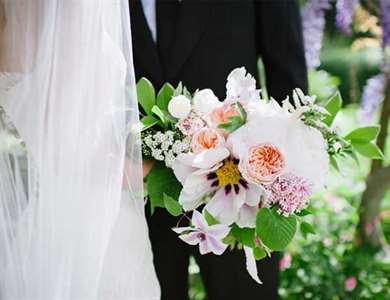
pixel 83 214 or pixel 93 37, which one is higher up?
pixel 93 37

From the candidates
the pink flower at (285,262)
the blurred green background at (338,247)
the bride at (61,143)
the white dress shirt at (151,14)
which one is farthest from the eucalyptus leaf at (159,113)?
the pink flower at (285,262)

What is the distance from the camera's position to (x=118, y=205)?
5.07ft

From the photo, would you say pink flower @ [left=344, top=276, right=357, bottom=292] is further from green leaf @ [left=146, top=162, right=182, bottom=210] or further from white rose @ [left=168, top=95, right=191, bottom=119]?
white rose @ [left=168, top=95, right=191, bottom=119]

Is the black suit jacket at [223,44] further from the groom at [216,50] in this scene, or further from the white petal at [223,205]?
the white petal at [223,205]

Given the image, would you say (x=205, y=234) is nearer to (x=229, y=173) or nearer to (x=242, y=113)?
(x=229, y=173)

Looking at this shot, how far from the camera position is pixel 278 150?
1433mm

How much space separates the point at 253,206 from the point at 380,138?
198 cm

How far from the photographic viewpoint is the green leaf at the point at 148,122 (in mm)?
1608

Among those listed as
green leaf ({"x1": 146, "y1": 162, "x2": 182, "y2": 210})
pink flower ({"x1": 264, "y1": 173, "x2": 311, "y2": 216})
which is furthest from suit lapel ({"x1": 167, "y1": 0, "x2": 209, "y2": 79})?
pink flower ({"x1": 264, "y1": 173, "x2": 311, "y2": 216})

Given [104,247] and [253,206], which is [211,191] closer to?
[253,206]

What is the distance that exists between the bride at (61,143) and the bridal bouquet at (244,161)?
0.13m

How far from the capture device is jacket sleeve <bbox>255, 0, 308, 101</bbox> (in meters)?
2.18

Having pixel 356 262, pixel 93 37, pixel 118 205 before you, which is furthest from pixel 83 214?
pixel 356 262

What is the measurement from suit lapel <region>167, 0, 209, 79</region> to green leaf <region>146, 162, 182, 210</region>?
0.58 meters
